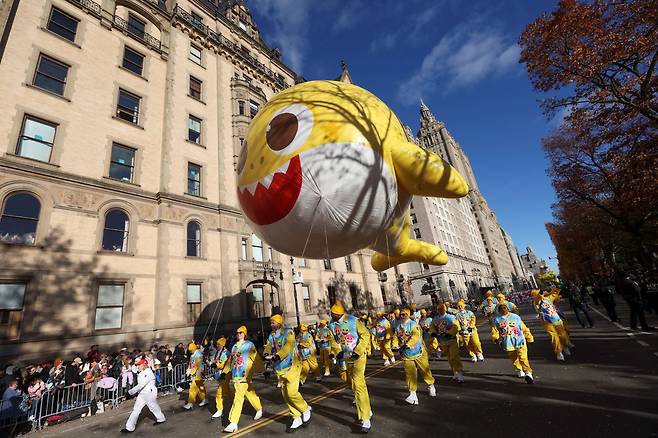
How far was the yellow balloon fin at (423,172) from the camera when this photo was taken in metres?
4.24

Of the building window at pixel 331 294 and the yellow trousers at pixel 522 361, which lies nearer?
the yellow trousers at pixel 522 361

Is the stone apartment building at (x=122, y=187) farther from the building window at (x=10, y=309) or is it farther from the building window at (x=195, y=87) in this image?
the building window at (x=195, y=87)

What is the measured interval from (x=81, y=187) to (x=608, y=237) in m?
46.1

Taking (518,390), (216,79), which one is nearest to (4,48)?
(216,79)

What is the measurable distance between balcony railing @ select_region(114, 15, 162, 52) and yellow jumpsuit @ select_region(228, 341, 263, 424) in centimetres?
2136

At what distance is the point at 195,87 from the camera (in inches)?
831

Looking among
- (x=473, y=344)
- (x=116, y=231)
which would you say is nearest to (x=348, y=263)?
(x=473, y=344)

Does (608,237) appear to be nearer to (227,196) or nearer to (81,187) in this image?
(227,196)

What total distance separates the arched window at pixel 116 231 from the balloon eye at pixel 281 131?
44.6 feet

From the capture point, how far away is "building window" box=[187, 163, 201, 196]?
17.9 meters

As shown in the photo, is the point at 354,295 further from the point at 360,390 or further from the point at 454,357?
the point at 360,390

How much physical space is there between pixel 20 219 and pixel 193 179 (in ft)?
26.4

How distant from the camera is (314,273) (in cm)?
2330

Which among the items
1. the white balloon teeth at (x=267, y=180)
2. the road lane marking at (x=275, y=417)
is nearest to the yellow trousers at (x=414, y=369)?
the road lane marking at (x=275, y=417)
